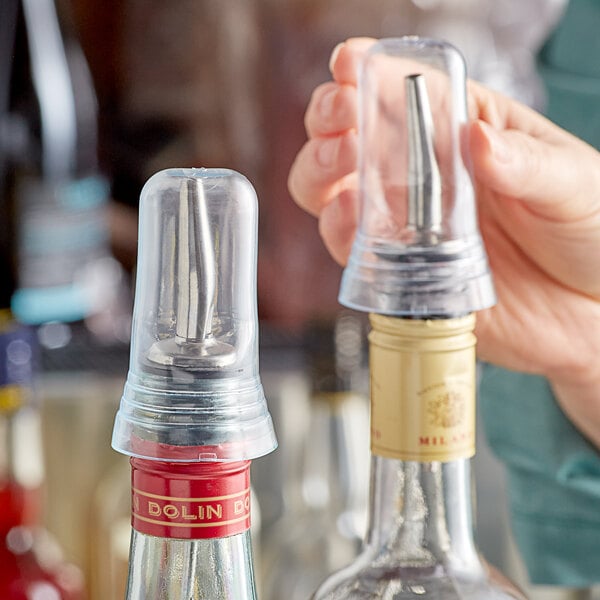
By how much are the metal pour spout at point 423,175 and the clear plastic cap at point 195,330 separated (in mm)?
47

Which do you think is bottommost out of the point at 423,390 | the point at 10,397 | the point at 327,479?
the point at 327,479

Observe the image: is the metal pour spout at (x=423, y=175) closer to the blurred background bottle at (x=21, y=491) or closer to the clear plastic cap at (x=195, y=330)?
the clear plastic cap at (x=195, y=330)

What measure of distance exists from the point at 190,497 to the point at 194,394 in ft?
0.09

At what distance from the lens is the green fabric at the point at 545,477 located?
62cm

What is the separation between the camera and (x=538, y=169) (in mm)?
391

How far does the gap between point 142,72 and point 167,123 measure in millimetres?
47

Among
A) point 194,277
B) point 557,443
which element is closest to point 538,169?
point 194,277

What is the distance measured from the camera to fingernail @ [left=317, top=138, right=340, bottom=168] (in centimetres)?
41

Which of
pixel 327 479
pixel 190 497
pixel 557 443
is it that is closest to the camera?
pixel 190 497

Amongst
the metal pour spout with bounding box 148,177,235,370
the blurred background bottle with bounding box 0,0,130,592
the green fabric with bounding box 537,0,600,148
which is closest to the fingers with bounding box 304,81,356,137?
the metal pour spout with bounding box 148,177,235,370

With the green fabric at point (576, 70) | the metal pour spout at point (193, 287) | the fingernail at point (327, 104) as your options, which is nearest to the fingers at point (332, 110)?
the fingernail at point (327, 104)

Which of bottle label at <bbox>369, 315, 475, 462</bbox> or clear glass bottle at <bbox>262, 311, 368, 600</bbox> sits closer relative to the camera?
bottle label at <bbox>369, 315, 475, 462</bbox>

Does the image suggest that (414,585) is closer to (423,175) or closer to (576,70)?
(423,175)

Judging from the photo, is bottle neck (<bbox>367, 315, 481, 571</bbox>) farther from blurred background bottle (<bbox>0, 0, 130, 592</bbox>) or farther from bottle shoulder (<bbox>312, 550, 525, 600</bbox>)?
blurred background bottle (<bbox>0, 0, 130, 592</bbox>)
